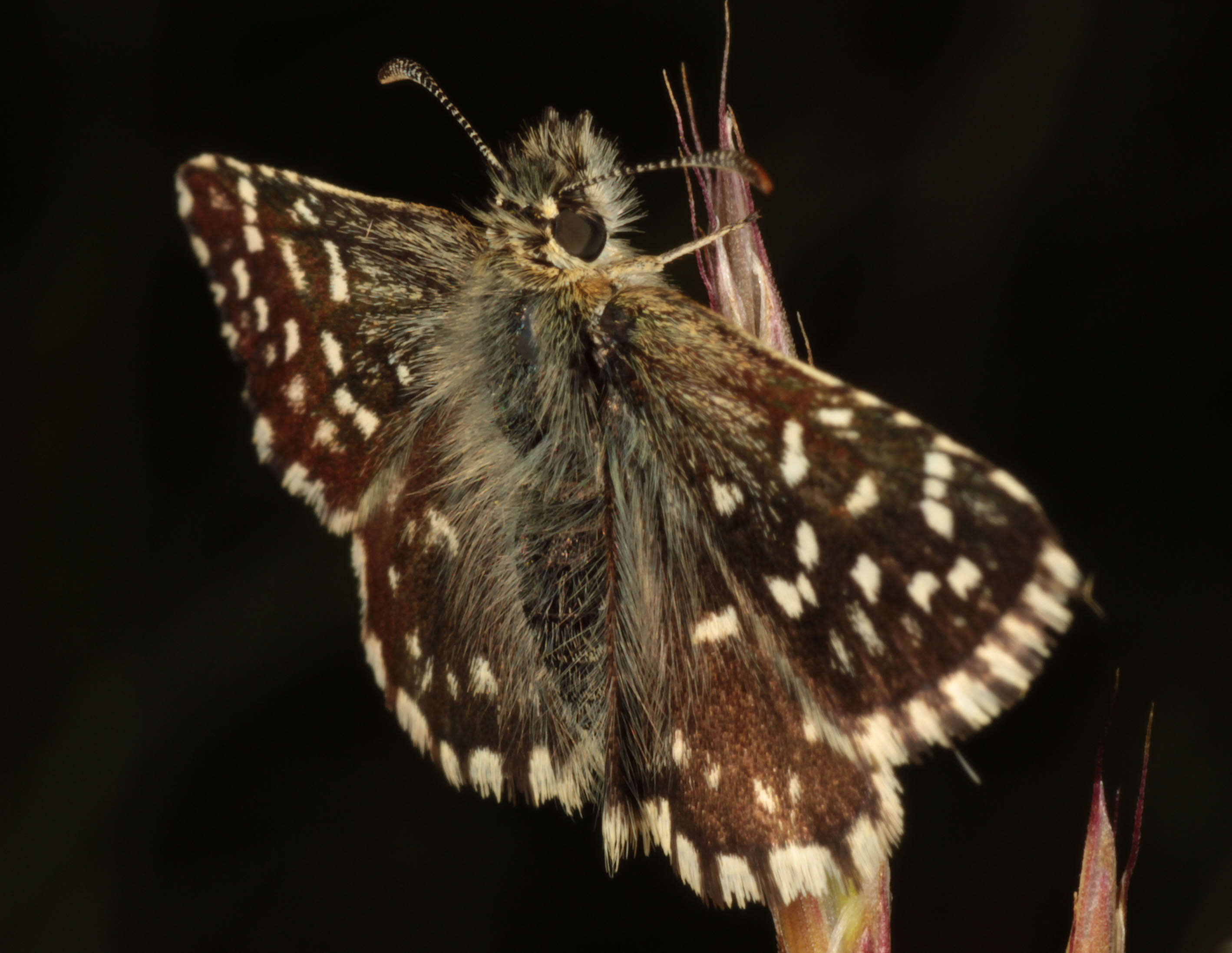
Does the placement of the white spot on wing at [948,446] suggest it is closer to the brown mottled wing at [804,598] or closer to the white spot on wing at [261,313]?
the brown mottled wing at [804,598]

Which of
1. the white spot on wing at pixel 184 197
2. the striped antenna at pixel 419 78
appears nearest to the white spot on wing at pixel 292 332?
the white spot on wing at pixel 184 197

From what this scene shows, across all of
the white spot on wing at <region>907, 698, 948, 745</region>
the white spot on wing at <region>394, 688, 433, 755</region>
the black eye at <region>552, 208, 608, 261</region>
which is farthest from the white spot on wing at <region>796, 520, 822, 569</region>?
the white spot on wing at <region>394, 688, 433, 755</region>

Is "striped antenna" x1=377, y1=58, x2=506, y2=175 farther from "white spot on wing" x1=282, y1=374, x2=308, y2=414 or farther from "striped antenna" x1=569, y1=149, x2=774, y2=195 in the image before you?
"white spot on wing" x1=282, y1=374, x2=308, y2=414

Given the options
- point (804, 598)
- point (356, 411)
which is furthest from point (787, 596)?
point (356, 411)

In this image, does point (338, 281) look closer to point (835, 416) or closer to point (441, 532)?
point (441, 532)

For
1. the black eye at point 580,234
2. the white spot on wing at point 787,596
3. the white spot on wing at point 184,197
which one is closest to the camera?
the white spot on wing at point 787,596

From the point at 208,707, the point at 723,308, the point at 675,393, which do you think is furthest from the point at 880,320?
the point at 208,707

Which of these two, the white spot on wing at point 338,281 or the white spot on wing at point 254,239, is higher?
the white spot on wing at point 254,239
